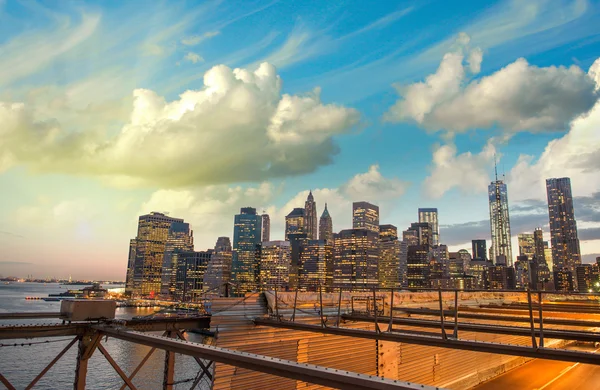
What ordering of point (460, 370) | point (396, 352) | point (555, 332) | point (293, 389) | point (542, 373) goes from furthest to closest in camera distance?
point (542, 373)
point (460, 370)
point (396, 352)
point (293, 389)
point (555, 332)

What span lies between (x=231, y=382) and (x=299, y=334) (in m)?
3.21

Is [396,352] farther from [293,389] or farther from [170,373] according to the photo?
[170,373]

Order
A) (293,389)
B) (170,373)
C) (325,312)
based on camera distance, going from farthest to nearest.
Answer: (325,312)
(293,389)
(170,373)

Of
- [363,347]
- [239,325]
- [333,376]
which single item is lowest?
[363,347]

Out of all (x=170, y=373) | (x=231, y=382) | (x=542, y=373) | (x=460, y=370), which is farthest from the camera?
(x=542, y=373)

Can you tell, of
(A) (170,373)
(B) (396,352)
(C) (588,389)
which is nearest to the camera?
(A) (170,373)

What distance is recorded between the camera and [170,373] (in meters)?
12.1

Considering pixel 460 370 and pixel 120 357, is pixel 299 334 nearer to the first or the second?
pixel 460 370

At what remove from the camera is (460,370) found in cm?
2205

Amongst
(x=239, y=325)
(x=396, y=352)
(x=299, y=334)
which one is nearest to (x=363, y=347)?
(x=396, y=352)

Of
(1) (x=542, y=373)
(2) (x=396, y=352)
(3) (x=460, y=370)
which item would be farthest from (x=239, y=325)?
(1) (x=542, y=373)

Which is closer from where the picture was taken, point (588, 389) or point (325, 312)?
point (325, 312)

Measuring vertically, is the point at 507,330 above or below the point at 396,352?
above

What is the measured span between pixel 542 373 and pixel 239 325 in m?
21.5
